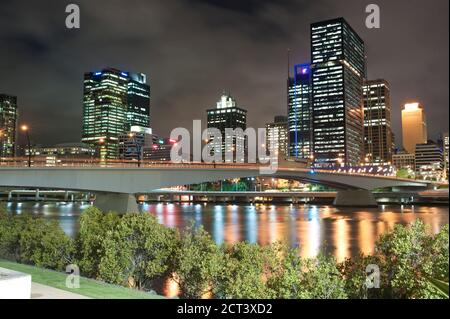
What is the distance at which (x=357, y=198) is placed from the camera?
99438mm

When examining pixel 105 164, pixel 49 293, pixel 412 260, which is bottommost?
pixel 49 293

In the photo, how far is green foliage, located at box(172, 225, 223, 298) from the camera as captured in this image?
48.2 feet

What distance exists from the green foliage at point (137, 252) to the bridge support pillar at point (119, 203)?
36.8 m

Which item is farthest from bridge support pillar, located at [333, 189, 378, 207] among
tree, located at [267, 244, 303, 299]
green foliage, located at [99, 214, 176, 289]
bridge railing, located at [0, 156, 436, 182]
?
tree, located at [267, 244, 303, 299]

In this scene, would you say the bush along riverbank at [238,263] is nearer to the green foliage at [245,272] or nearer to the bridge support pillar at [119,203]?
the green foliage at [245,272]

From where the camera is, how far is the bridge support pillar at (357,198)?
97.8 m

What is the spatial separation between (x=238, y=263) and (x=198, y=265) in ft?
4.60

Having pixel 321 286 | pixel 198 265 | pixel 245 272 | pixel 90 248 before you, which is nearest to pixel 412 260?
pixel 321 286

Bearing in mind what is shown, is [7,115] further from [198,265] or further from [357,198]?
[198,265]

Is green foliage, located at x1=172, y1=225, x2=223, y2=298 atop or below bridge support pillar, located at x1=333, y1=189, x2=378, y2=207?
atop

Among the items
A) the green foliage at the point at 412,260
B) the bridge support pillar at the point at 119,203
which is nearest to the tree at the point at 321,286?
the green foliage at the point at 412,260

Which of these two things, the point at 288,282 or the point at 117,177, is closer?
the point at 288,282

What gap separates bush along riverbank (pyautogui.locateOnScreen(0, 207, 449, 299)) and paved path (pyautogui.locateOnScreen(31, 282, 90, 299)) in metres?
4.44

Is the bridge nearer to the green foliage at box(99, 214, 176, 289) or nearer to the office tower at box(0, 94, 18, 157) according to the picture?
the green foliage at box(99, 214, 176, 289)
